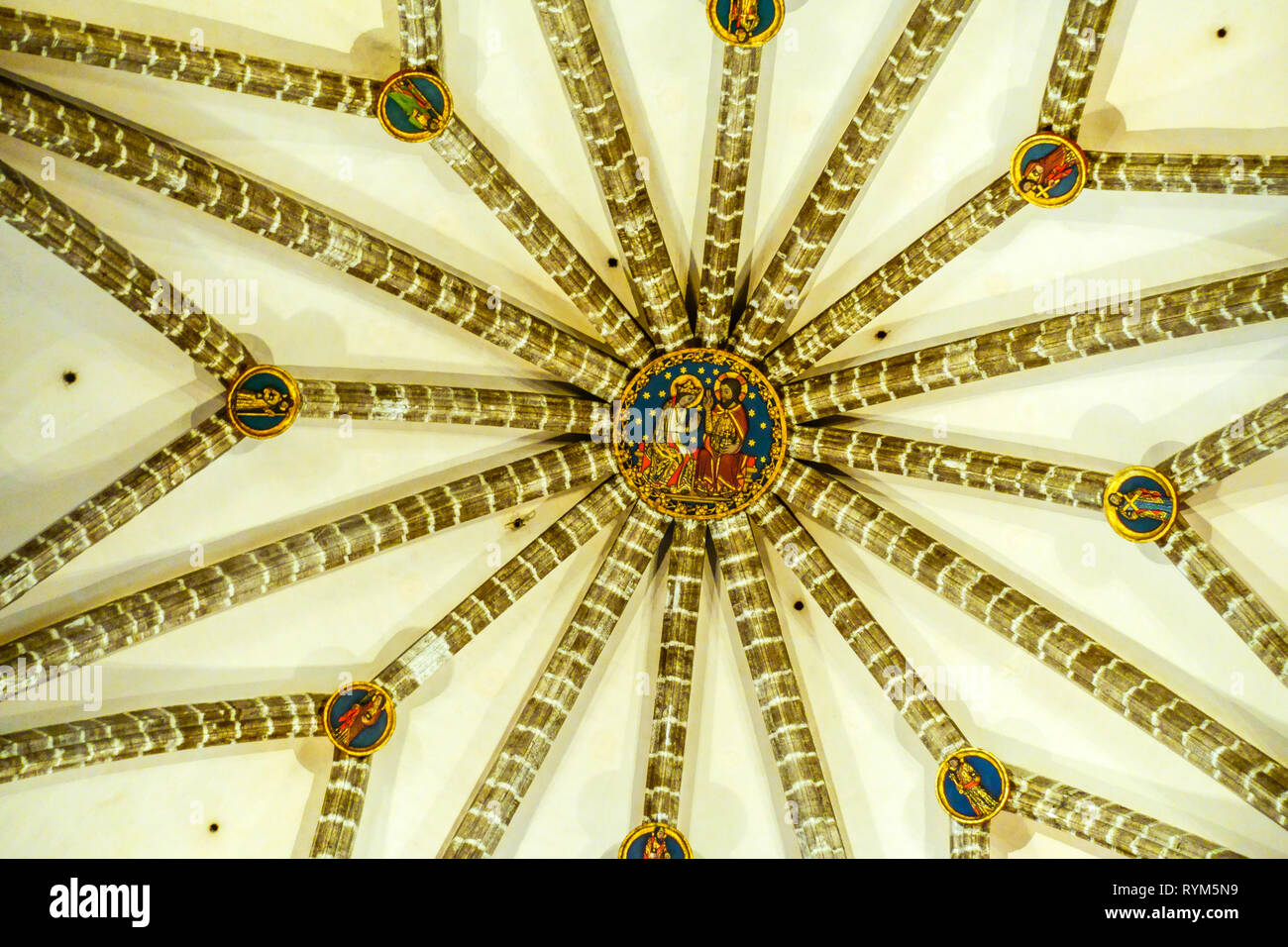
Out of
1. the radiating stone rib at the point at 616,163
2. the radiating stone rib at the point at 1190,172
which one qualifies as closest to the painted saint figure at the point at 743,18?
the radiating stone rib at the point at 616,163

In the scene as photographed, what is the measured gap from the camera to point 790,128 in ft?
38.3

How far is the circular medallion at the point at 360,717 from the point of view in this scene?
11.8 metres

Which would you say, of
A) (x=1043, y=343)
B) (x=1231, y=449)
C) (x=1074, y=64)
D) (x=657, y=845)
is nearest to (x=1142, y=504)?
(x=1231, y=449)

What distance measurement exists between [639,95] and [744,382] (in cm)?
301

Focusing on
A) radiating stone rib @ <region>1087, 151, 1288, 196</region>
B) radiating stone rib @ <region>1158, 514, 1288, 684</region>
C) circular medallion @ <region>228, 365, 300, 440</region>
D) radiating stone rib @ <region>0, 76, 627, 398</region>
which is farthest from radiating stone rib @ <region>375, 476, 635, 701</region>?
radiating stone rib @ <region>1087, 151, 1288, 196</region>

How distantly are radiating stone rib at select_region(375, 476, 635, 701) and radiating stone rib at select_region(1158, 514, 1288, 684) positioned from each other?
5.33 metres

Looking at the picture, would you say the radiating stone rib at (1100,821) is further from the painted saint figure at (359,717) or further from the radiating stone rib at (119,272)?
the radiating stone rib at (119,272)

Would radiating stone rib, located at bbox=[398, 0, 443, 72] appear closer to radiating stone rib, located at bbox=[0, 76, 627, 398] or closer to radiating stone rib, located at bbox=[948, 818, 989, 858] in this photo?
radiating stone rib, located at bbox=[0, 76, 627, 398]

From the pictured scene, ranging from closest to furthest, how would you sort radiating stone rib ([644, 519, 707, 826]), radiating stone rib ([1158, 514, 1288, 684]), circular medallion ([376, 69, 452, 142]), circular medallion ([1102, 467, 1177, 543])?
circular medallion ([376, 69, 452, 142]) → radiating stone rib ([1158, 514, 1288, 684]) → circular medallion ([1102, 467, 1177, 543]) → radiating stone rib ([644, 519, 707, 826])

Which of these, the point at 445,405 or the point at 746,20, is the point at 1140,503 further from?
the point at 445,405

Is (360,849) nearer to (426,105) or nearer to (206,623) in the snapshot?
(206,623)

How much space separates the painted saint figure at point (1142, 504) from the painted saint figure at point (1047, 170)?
115 inches

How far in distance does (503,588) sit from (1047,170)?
655 cm

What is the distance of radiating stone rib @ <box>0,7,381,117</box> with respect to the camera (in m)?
9.74
